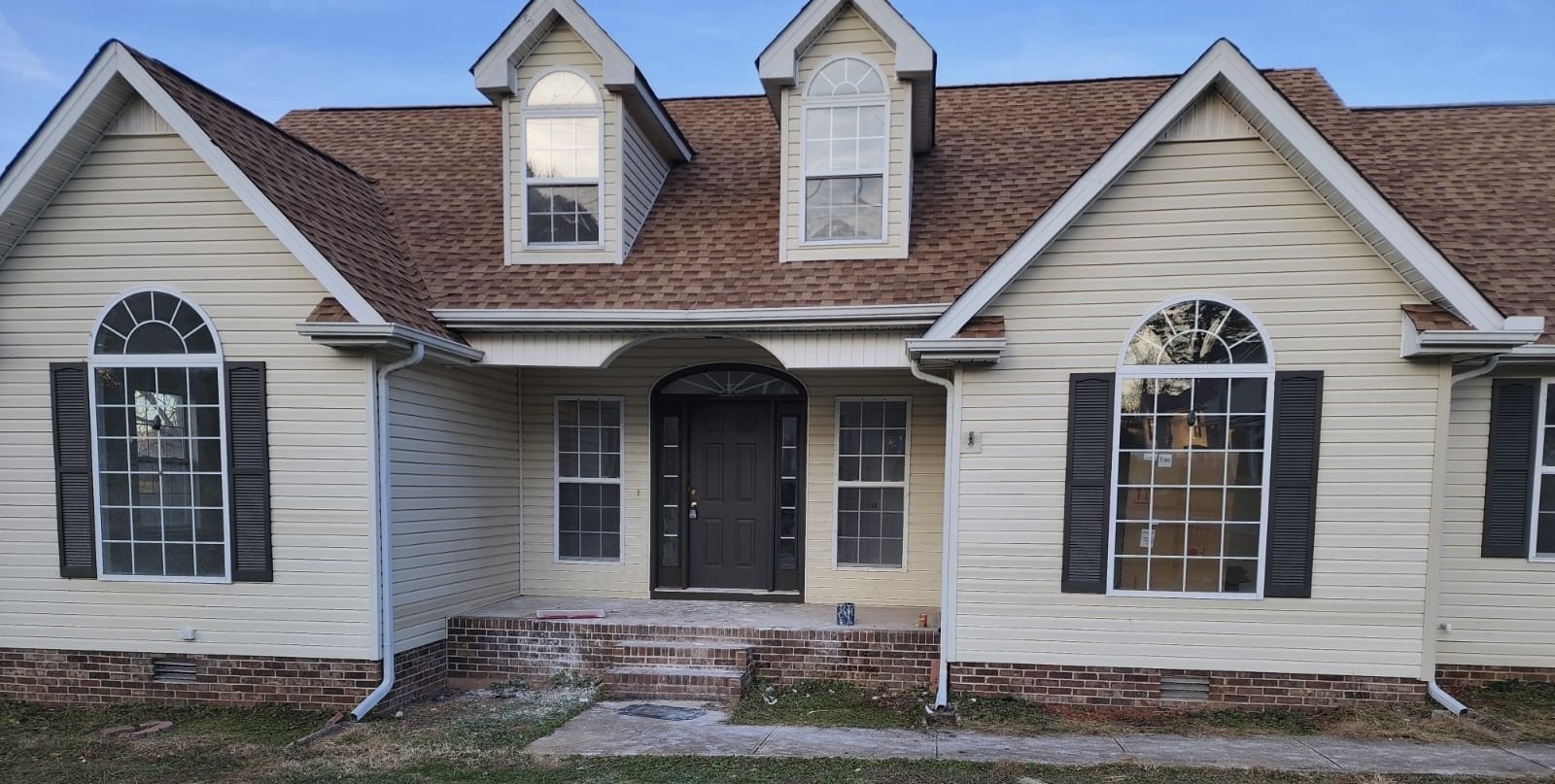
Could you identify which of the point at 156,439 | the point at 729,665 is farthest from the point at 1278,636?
the point at 156,439

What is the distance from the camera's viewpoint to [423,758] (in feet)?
17.1

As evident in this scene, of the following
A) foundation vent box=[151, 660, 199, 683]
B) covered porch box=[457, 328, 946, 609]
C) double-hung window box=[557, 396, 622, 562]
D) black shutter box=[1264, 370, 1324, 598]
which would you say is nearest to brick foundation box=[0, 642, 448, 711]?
foundation vent box=[151, 660, 199, 683]

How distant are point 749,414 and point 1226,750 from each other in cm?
491

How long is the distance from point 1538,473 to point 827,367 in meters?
5.84

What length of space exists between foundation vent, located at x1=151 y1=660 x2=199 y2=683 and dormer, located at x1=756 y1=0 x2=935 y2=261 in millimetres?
6047

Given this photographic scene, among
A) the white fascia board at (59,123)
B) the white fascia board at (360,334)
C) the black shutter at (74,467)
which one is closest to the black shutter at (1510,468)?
the white fascia board at (360,334)

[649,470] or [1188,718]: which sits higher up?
[649,470]

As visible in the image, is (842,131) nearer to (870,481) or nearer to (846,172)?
(846,172)

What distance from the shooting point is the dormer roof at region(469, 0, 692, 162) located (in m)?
7.23

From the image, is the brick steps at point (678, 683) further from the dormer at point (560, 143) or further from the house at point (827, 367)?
the dormer at point (560, 143)

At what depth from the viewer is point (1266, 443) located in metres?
5.88

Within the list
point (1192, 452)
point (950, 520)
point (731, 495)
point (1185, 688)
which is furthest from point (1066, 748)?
point (731, 495)

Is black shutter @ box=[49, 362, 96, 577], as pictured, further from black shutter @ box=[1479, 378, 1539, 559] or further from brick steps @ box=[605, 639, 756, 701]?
black shutter @ box=[1479, 378, 1539, 559]

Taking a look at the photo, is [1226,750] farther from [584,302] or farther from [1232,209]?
[584,302]
